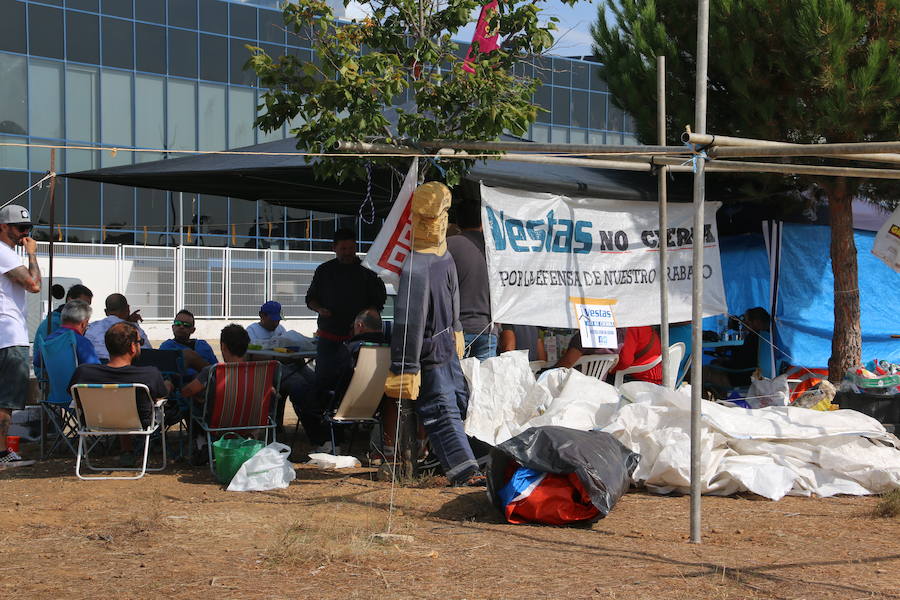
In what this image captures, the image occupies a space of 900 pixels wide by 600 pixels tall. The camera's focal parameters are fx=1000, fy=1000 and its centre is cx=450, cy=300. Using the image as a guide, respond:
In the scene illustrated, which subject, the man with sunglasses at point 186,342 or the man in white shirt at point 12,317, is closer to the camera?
the man in white shirt at point 12,317

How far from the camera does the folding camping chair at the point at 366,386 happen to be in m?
6.55

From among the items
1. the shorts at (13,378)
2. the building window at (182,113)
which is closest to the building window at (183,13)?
the building window at (182,113)

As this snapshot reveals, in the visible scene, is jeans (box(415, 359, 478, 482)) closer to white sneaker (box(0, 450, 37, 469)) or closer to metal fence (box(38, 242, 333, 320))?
white sneaker (box(0, 450, 37, 469))

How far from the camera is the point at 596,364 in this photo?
8148 millimetres

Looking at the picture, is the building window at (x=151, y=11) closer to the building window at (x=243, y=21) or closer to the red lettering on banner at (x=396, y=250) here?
the building window at (x=243, y=21)

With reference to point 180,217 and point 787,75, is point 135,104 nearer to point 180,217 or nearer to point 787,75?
point 180,217

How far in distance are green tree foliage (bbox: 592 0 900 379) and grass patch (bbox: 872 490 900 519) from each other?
13.1ft

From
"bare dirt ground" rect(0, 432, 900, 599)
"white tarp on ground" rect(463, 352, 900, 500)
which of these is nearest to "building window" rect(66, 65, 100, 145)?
"bare dirt ground" rect(0, 432, 900, 599)

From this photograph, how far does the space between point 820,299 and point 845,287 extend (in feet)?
1.96

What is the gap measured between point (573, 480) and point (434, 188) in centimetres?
206

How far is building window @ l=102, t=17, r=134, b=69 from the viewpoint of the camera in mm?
25094

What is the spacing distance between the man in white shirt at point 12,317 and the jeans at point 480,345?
305cm

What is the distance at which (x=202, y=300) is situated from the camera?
19.8m

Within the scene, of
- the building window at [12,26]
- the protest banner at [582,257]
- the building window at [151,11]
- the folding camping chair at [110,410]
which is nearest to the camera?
the folding camping chair at [110,410]
